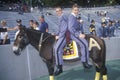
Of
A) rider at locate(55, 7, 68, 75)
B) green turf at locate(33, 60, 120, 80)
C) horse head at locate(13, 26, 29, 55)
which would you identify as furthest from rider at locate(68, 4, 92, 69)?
green turf at locate(33, 60, 120, 80)

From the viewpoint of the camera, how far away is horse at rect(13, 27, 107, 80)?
27.7 ft

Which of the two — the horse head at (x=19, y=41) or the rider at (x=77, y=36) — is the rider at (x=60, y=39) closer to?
the rider at (x=77, y=36)

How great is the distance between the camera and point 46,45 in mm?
8562

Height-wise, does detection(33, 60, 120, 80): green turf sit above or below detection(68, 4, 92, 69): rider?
below

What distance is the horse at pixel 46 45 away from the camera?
843 cm

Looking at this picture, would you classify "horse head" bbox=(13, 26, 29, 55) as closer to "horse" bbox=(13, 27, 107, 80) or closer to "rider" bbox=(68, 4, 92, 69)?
"horse" bbox=(13, 27, 107, 80)

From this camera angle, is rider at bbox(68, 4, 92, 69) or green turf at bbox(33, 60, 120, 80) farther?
green turf at bbox(33, 60, 120, 80)

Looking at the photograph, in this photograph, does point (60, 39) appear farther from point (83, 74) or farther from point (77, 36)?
point (83, 74)

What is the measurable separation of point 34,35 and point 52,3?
131 ft

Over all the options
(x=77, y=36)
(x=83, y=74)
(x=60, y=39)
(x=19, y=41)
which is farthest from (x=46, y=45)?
(x=83, y=74)

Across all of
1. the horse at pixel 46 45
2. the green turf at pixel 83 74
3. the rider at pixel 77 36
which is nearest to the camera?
the rider at pixel 77 36

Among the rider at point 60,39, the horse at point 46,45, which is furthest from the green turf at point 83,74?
the rider at point 60,39

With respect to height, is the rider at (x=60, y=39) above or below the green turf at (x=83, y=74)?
above

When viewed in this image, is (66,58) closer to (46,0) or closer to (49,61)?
(49,61)
